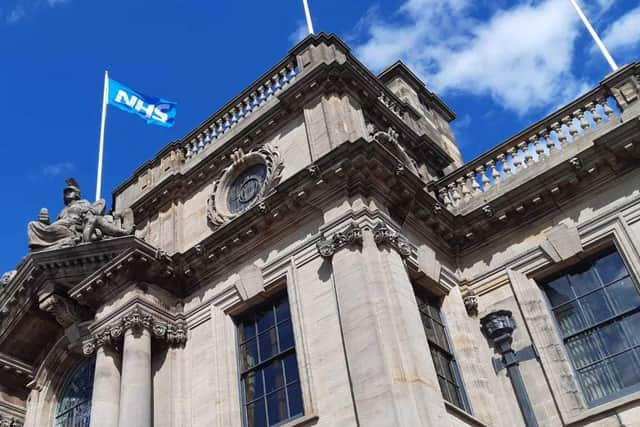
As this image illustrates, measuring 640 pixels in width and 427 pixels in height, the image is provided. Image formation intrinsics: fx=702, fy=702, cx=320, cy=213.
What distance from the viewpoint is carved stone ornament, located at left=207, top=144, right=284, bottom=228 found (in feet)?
45.8

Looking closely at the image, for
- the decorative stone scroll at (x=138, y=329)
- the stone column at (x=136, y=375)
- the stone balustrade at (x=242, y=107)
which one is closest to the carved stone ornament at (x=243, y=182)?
the stone balustrade at (x=242, y=107)

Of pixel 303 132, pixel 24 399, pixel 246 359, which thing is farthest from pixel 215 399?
pixel 24 399

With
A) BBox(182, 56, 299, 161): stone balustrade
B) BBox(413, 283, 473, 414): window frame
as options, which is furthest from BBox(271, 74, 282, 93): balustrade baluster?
BBox(413, 283, 473, 414): window frame

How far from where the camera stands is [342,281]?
11.0 metres

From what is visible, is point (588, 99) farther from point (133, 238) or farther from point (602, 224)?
point (133, 238)

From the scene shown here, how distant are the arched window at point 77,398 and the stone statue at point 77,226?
2680 mm

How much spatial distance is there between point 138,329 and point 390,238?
196 inches

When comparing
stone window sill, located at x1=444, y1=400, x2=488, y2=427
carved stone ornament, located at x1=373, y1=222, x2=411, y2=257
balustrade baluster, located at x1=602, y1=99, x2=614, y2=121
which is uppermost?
balustrade baluster, located at x1=602, y1=99, x2=614, y2=121

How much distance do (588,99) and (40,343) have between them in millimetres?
12889

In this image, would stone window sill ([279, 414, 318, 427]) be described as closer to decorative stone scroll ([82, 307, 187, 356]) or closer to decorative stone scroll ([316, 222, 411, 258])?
decorative stone scroll ([316, 222, 411, 258])

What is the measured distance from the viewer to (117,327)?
42.7 ft

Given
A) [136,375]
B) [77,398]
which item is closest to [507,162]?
[136,375]

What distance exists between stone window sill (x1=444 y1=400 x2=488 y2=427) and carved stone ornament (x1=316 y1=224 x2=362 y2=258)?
112 inches

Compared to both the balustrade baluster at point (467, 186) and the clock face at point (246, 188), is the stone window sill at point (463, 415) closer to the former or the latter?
the balustrade baluster at point (467, 186)
